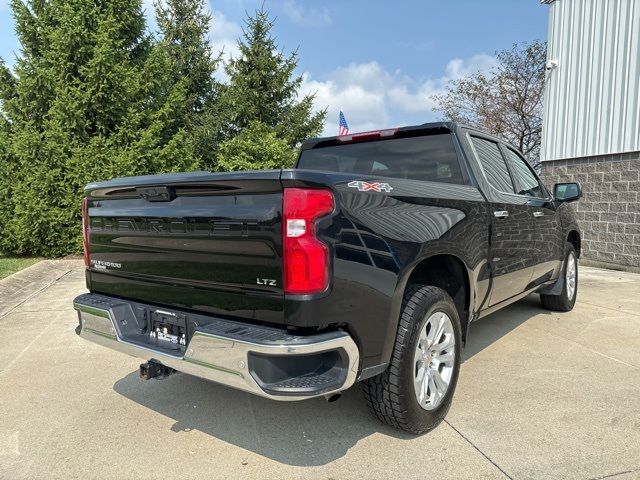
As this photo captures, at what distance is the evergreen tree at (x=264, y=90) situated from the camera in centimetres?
1530

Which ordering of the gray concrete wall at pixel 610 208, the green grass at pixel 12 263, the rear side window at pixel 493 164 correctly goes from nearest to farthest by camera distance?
the rear side window at pixel 493 164
the green grass at pixel 12 263
the gray concrete wall at pixel 610 208

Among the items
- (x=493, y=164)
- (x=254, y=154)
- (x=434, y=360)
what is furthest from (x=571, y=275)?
(x=254, y=154)

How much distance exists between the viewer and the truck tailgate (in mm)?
2225

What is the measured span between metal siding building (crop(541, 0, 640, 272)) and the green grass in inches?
433

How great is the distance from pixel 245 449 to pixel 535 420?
5.84 feet

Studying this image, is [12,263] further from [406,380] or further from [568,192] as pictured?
[568,192]

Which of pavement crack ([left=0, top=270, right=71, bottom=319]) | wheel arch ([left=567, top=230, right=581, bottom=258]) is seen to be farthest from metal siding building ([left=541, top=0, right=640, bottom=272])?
pavement crack ([left=0, top=270, right=71, bottom=319])

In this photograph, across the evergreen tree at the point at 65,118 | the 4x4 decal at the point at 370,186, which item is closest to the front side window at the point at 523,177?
the 4x4 decal at the point at 370,186

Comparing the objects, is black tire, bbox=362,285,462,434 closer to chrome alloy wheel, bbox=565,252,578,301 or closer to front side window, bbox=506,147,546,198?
front side window, bbox=506,147,546,198

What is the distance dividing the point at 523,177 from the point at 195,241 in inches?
133

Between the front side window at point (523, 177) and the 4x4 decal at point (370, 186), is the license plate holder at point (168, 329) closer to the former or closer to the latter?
→ the 4x4 decal at point (370, 186)

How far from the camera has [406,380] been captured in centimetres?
257

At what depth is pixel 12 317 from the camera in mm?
5684

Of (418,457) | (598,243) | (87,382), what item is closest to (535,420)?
(418,457)
